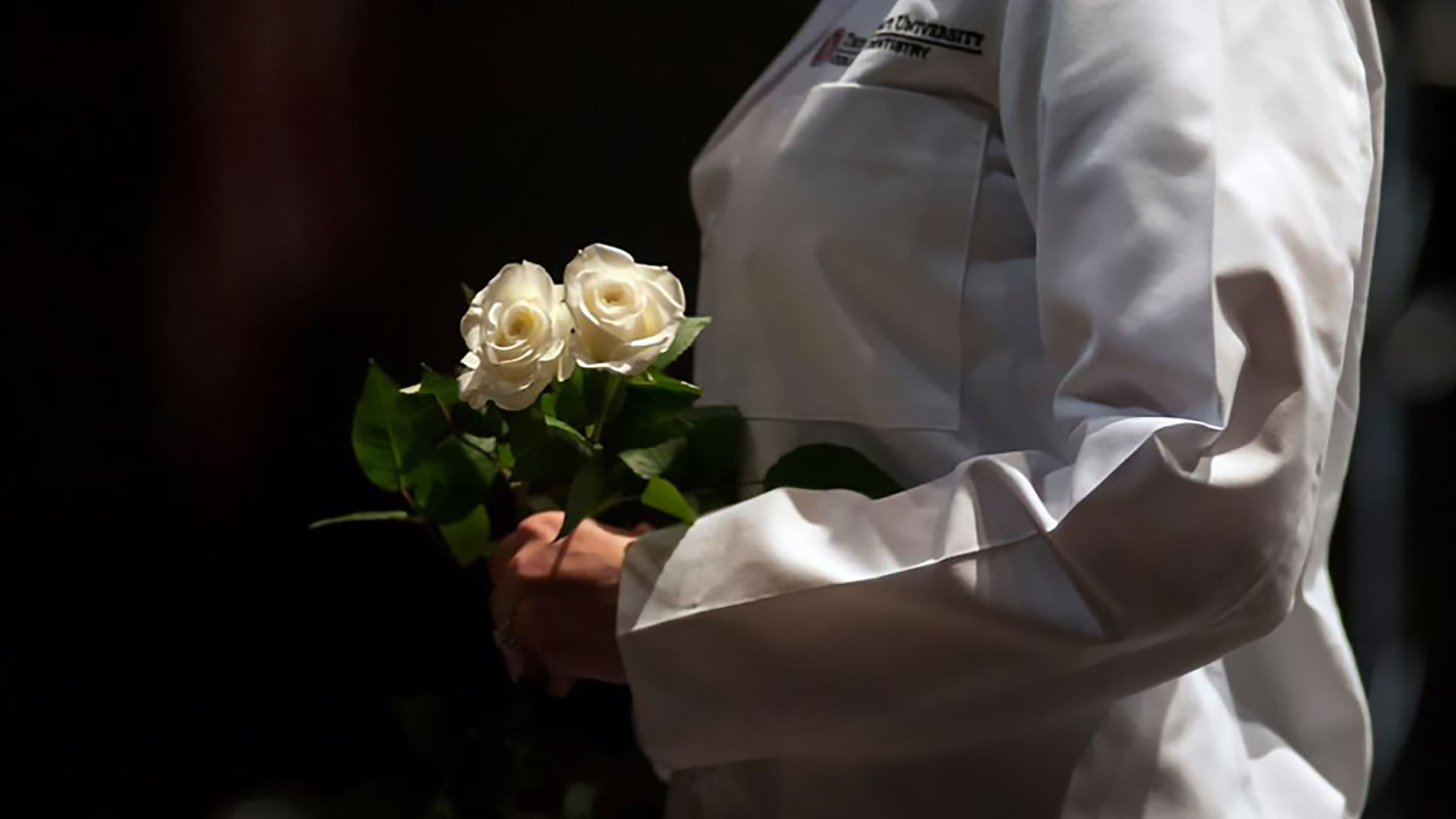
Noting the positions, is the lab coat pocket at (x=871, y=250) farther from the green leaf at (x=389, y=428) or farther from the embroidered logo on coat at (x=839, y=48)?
the green leaf at (x=389, y=428)

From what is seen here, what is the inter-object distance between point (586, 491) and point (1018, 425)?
22 centimetres

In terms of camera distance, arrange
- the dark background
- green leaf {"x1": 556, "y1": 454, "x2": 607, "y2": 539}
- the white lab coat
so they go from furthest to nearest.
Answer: the dark background → green leaf {"x1": 556, "y1": 454, "x2": 607, "y2": 539} → the white lab coat

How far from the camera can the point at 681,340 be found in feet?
2.18

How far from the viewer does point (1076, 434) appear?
0.59 metres

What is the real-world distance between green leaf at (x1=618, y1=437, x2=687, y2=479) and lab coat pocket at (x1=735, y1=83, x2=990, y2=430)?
0.09 metres

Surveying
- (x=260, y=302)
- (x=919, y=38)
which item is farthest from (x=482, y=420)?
(x=260, y=302)

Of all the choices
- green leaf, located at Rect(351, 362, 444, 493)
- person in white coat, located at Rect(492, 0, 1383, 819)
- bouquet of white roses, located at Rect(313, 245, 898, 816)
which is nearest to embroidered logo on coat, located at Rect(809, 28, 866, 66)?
person in white coat, located at Rect(492, 0, 1383, 819)

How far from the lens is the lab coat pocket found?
688mm

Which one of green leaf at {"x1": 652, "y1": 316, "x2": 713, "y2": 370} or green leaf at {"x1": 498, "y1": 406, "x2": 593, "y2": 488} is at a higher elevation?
green leaf at {"x1": 652, "y1": 316, "x2": 713, "y2": 370}

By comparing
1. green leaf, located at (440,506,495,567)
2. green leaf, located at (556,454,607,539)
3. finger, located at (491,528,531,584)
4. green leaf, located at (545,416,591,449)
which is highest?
green leaf, located at (545,416,591,449)

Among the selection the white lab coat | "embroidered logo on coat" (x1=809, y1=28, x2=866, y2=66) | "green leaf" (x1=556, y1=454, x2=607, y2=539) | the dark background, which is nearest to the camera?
the white lab coat

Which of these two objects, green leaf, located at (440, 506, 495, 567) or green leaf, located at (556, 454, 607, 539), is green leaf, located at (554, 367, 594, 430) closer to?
green leaf, located at (556, 454, 607, 539)

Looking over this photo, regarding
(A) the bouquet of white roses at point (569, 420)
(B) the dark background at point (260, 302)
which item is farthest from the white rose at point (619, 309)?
(B) the dark background at point (260, 302)

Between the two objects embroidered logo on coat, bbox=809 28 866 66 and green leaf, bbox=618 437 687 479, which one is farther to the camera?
embroidered logo on coat, bbox=809 28 866 66
